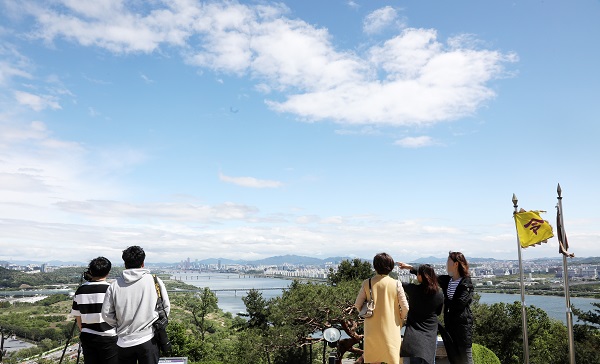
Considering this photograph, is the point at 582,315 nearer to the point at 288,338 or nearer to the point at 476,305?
the point at 476,305

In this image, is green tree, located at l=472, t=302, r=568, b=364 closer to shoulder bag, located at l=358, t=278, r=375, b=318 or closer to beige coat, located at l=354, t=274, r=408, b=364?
beige coat, located at l=354, t=274, r=408, b=364

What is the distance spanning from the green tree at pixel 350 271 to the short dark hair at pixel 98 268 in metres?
25.6

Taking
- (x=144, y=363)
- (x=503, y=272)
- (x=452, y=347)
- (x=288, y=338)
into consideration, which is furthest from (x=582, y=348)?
(x=503, y=272)

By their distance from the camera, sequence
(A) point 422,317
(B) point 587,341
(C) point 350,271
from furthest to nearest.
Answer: (C) point 350,271 → (B) point 587,341 → (A) point 422,317

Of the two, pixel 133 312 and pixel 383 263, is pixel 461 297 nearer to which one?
pixel 383 263

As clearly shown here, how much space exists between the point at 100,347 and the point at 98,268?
60 cm

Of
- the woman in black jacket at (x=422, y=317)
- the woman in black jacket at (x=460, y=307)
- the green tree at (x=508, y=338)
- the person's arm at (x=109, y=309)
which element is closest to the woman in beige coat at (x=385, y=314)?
the woman in black jacket at (x=422, y=317)

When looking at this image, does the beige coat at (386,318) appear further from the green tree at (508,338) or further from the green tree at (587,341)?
the green tree at (508,338)

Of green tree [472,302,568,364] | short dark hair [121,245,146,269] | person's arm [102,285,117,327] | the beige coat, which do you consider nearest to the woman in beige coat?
the beige coat

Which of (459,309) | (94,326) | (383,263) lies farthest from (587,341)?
(94,326)

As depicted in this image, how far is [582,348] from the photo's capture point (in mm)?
26031

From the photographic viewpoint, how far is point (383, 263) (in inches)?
137

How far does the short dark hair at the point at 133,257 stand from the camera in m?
3.24

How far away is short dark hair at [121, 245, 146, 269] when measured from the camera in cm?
324
